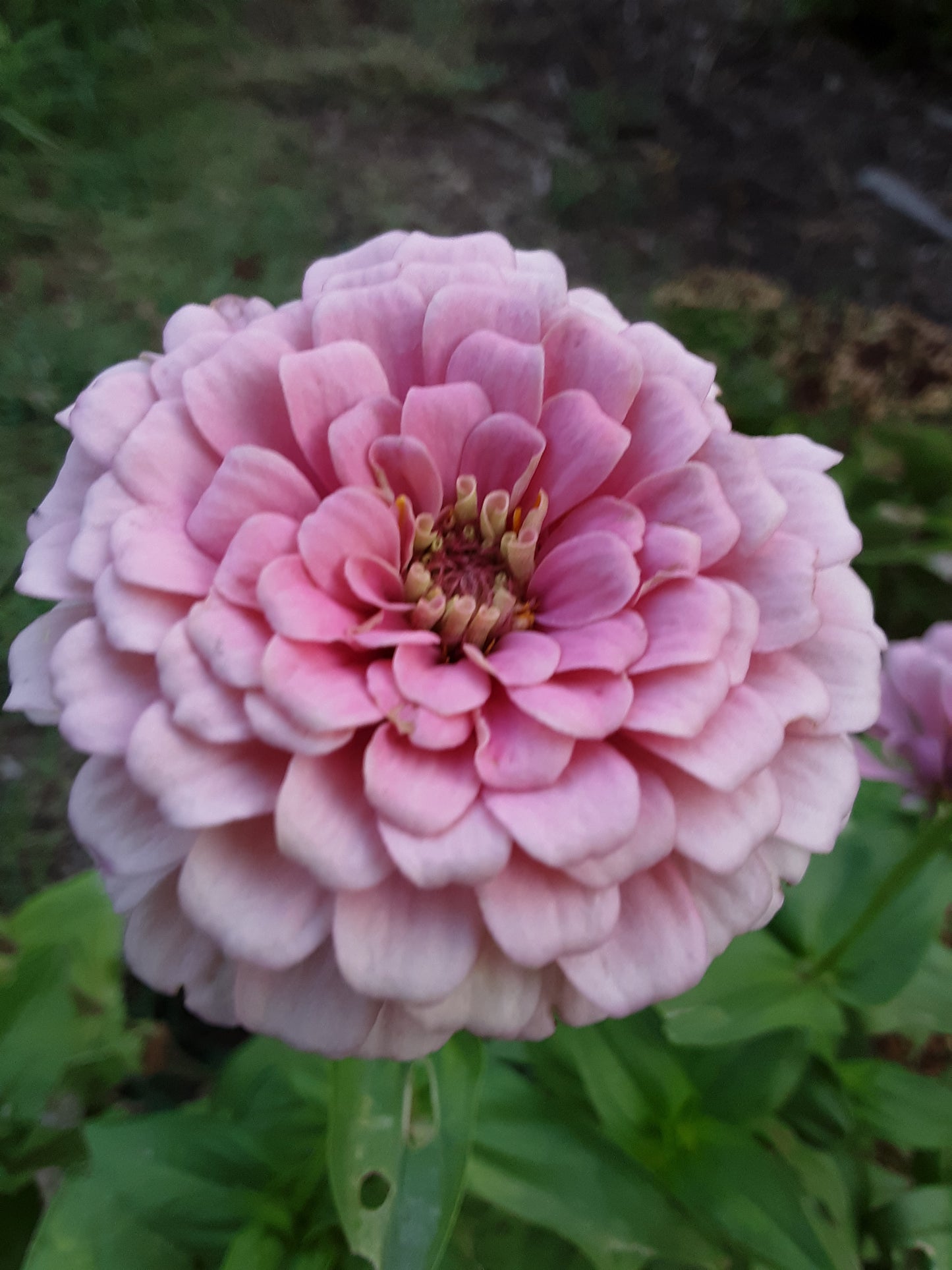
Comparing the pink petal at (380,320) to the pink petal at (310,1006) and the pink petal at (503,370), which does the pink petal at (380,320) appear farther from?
the pink petal at (310,1006)

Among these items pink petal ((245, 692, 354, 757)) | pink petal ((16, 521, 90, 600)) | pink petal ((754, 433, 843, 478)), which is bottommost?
pink petal ((16, 521, 90, 600))

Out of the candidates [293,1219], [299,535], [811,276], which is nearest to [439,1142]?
[293,1219]

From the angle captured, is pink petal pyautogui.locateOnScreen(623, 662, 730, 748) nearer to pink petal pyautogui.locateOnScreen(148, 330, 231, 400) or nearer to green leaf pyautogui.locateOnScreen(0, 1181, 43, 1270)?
pink petal pyautogui.locateOnScreen(148, 330, 231, 400)

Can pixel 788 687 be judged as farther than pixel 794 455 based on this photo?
No

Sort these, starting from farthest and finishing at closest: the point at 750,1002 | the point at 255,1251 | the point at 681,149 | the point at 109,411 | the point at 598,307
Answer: the point at 681,149
the point at 750,1002
the point at 255,1251
the point at 598,307
the point at 109,411

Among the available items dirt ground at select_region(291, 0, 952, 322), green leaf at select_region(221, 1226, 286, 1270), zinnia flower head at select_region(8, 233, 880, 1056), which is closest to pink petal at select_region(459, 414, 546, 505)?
zinnia flower head at select_region(8, 233, 880, 1056)

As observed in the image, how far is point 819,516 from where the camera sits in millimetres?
541

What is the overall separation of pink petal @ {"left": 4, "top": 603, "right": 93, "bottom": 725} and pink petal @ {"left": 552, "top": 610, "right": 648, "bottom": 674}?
0.88 ft

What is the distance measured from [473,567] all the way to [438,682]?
135 mm

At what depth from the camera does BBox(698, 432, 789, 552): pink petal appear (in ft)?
1.62

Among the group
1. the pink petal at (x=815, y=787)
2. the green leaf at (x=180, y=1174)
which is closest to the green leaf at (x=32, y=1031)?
the green leaf at (x=180, y=1174)

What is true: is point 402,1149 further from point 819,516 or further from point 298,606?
point 819,516

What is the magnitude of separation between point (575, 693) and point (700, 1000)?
501mm

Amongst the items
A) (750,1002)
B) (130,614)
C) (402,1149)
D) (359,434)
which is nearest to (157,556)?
(130,614)
